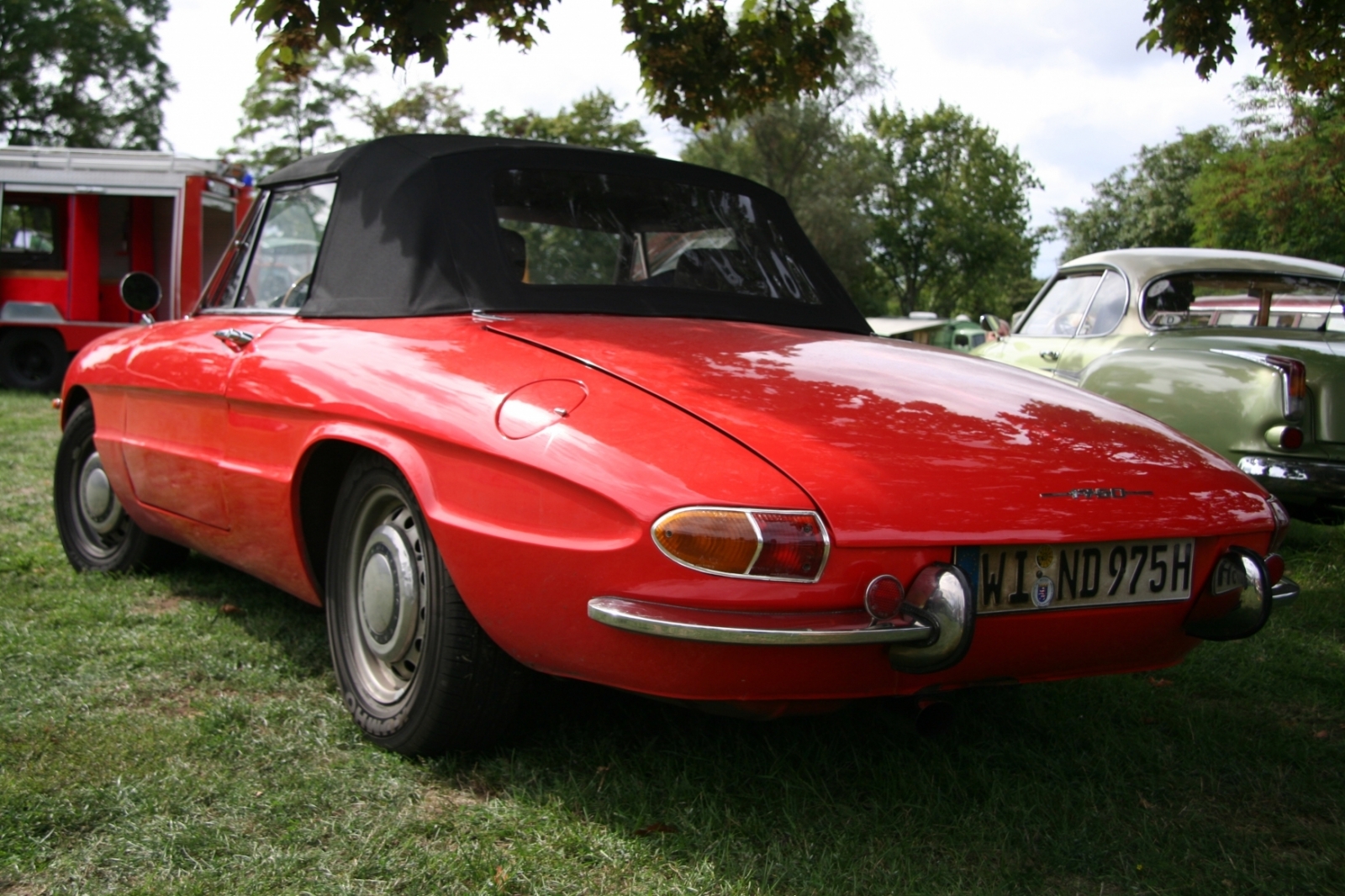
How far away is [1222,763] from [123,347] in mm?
3689

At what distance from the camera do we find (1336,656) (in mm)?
3902

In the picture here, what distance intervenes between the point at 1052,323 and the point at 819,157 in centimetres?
3226

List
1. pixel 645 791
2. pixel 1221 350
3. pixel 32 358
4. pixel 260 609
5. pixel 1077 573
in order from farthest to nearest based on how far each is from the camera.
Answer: pixel 32 358
pixel 1221 350
pixel 260 609
pixel 645 791
pixel 1077 573

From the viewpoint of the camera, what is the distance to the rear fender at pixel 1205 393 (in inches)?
193

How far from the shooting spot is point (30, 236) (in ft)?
44.7

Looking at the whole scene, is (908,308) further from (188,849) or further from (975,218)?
(188,849)

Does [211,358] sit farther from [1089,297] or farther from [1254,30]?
[1254,30]

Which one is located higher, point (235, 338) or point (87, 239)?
point (87, 239)

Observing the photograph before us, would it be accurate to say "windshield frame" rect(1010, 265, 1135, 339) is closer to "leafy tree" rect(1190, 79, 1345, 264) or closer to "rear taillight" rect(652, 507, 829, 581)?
"rear taillight" rect(652, 507, 829, 581)

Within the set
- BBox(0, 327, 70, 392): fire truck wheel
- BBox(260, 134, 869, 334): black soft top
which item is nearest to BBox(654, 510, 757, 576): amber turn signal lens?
BBox(260, 134, 869, 334): black soft top

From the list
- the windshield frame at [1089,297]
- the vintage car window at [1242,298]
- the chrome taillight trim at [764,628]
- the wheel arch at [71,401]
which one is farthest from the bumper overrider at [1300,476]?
the wheel arch at [71,401]

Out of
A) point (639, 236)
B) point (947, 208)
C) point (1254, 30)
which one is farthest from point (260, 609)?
point (947, 208)

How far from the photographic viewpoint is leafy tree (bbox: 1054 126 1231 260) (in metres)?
49.2

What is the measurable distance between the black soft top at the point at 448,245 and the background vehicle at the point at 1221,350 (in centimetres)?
228
